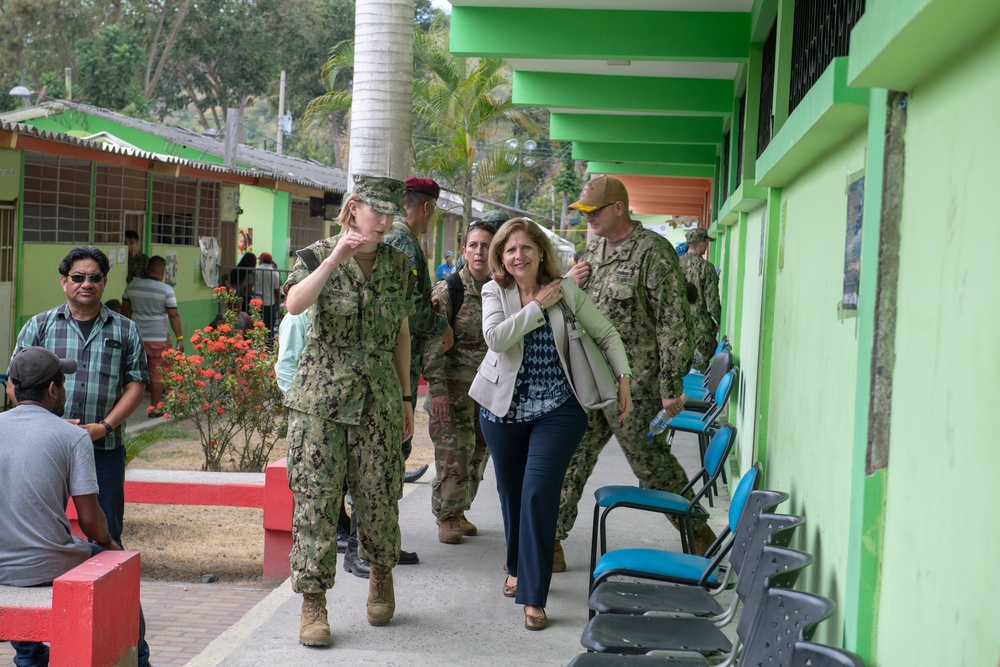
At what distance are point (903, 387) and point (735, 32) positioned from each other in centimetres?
582

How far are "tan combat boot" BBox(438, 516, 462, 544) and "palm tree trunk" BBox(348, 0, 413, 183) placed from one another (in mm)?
2448

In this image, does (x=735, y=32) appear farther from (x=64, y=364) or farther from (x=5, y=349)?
(x=5, y=349)

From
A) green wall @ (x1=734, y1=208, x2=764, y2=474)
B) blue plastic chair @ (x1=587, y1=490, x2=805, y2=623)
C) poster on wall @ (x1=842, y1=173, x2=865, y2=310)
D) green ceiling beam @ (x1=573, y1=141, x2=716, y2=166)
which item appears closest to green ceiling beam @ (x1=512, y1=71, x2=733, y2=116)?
green wall @ (x1=734, y1=208, x2=764, y2=474)

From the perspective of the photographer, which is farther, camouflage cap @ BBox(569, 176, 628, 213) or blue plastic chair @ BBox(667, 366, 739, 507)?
blue plastic chair @ BBox(667, 366, 739, 507)

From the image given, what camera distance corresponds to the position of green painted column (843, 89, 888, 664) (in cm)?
279

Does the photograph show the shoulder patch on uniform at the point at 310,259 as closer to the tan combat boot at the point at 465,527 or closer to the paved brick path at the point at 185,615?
the paved brick path at the point at 185,615

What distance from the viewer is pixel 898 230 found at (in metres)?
2.75

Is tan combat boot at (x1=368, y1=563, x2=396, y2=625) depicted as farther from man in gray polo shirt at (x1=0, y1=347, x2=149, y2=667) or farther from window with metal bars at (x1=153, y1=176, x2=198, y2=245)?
Result: window with metal bars at (x1=153, y1=176, x2=198, y2=245)

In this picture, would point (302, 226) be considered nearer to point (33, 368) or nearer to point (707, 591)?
point (33, 368)

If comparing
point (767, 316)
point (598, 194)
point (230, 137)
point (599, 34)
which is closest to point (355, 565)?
point (598, 194)

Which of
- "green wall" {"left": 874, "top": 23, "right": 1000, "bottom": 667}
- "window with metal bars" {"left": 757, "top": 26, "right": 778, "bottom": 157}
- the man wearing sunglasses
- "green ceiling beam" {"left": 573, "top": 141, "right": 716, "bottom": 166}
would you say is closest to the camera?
"green wall" {"left": 874, "top": 23, "right": 1000, "bottom": 667}

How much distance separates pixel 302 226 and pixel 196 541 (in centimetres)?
2084

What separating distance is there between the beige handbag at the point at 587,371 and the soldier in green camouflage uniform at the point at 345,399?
0.78 m

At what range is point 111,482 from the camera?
516 centimetres
